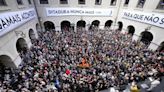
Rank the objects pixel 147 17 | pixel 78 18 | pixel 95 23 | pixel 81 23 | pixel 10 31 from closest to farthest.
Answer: pixel 10 31
pixel 147 17
pixel 78 18
pixel 81 23
pixel 95 23

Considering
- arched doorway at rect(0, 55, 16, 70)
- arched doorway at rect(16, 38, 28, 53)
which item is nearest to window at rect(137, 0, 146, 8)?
arched doorway at rect(16, 38, 28, 53)

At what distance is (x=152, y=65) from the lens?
34.0ft

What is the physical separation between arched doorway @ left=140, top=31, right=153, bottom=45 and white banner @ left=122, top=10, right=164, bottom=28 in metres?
1.80

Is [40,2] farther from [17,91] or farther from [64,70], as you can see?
[17,91]

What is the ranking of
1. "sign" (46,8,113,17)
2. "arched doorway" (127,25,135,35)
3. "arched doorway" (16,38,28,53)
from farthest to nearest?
"arched doorway" (127,25,135,35)
"sign" (46,8,113,17)
"arched doorway" (16,38,28,53)

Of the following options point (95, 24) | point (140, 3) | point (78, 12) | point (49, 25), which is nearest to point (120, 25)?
point (95, 24)

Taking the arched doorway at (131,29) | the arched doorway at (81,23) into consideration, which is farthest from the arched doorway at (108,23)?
the arched doorway at (81,23)

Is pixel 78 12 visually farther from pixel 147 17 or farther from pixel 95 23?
pixel 147 17

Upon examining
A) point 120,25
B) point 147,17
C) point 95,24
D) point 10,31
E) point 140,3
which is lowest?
point 120,25

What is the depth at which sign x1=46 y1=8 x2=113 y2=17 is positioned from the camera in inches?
617

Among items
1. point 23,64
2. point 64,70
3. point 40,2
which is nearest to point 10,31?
point 23,64

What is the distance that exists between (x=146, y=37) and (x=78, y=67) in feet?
33.8

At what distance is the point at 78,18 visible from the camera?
17359mm

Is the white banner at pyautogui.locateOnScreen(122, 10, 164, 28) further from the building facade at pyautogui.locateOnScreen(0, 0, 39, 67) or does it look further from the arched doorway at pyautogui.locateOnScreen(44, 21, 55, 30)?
the building facade at pyautogui.locateOnScreen(0, 0, 39, 67)
